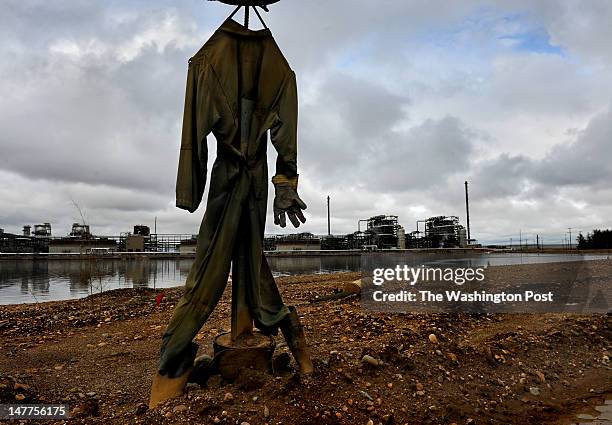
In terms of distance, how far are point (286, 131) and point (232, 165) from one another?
0.54 m

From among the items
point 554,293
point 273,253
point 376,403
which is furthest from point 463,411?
point 273,253

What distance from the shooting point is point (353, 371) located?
4406 millimetres

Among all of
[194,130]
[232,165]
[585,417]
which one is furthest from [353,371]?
[194,130]

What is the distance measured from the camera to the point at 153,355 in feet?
18.6

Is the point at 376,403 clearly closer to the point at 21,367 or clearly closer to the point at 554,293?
the point at 21,367

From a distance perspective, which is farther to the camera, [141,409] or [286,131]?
[286,131]

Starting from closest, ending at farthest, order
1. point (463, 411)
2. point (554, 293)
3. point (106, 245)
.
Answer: point (463, 411) < point (554, 293) < point (106, 245)

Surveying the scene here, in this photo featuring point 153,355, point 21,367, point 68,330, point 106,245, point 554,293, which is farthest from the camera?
point 106,245

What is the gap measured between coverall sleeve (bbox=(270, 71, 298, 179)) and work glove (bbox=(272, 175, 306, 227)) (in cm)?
8

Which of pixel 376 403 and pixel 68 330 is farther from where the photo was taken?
pixel 68 330

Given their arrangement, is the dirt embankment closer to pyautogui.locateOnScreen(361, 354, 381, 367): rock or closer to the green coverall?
pyautogui.locateOnScreen(361, 354, 381, 367): rock

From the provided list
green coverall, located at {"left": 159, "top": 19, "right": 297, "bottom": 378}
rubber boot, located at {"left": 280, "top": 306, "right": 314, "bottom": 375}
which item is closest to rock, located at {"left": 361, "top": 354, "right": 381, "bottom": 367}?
rubber boot, located at {"left": 280, "top": 306, "right": 314, "bottom": 375}

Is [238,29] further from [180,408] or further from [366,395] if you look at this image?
[366,395]

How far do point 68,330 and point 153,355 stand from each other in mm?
2462
